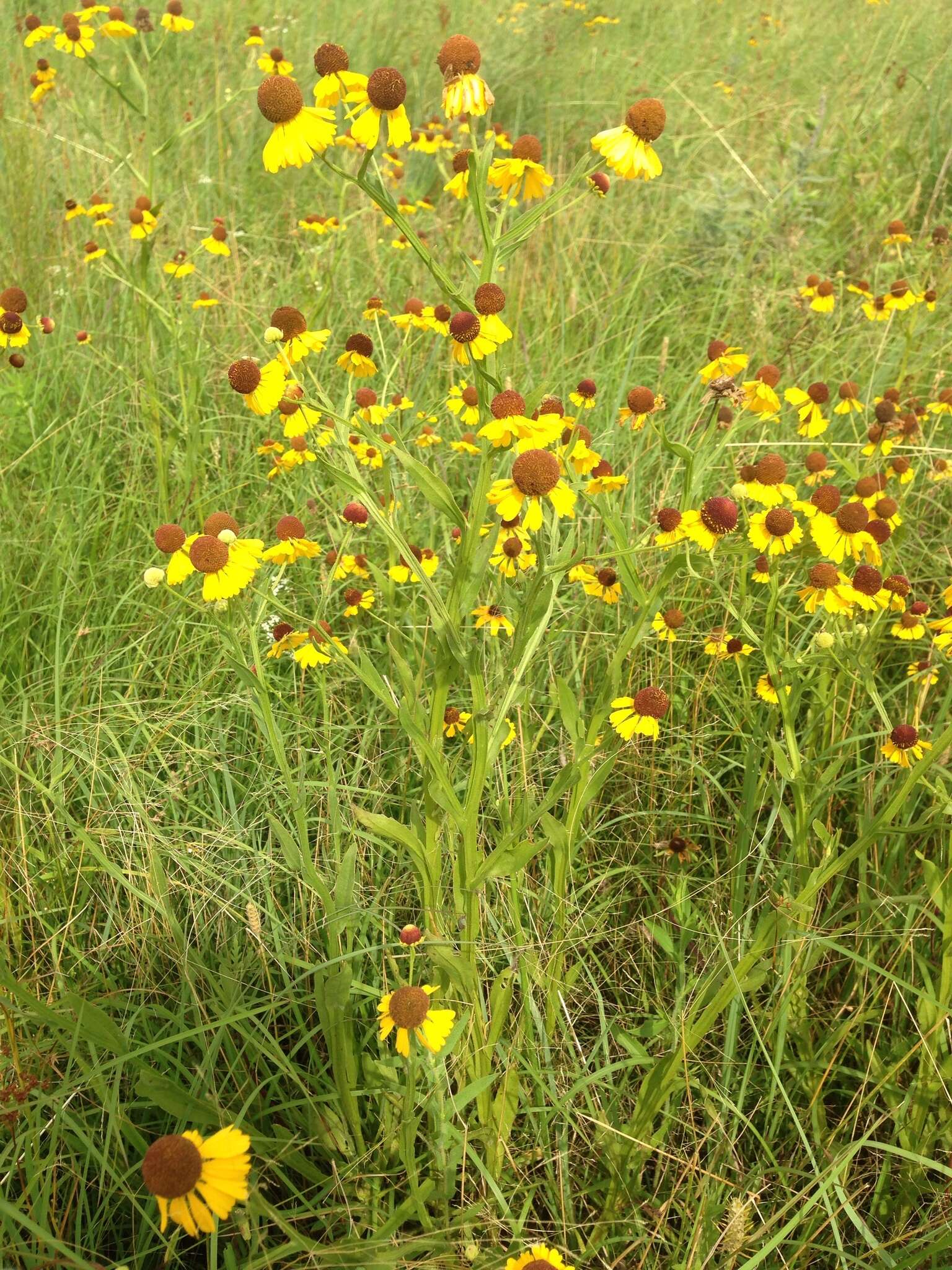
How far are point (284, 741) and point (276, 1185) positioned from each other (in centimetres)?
83

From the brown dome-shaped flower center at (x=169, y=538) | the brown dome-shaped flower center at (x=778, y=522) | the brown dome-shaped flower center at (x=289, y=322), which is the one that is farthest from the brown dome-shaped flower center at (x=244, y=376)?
the brown dome-shaped flower center at (x=778, y=522)

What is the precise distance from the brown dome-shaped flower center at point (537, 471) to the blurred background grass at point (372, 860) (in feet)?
→ 1.71

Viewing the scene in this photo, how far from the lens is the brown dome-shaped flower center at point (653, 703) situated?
151 cm

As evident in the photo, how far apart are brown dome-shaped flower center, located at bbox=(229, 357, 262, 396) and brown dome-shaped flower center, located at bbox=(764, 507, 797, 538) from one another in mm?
882

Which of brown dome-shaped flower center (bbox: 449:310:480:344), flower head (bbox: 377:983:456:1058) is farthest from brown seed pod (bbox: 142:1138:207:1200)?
brown dome-shaped flower center (bbox: 449:310:480:344)

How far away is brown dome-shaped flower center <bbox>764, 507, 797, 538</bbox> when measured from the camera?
5.28 ft

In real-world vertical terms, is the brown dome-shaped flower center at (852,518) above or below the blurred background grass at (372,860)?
above

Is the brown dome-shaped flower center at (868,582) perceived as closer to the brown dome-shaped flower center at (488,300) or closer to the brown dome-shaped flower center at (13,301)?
the brown dome-shaped flower center at (488,300)

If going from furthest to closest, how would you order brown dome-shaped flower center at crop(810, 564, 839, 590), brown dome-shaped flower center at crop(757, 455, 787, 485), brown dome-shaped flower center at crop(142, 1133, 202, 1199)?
brown dome-shaped flower center at crop(757, 455, 787, 485) < brown dome-shaped flower center at crop(810, 564, 839, 590) < brown dome-shaped flower center at crop(142, 1133, 202, 1199)

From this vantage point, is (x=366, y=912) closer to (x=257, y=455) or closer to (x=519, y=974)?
(x=519, y=974)

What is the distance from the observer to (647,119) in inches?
48.1

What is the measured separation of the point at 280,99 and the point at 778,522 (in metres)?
1.00

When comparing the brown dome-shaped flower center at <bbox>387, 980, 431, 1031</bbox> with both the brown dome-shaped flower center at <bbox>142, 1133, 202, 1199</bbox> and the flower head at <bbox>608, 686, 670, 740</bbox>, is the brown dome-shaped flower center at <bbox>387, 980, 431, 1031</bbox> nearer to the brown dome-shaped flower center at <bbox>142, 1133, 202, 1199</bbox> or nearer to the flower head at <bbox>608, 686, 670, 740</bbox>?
the brown dome-shaped flower center at <bbox>142, 1133, 202, 1199</bbox>

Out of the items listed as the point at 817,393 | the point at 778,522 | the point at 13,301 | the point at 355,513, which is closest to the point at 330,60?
the point at 355,513
